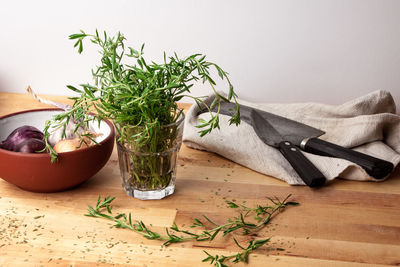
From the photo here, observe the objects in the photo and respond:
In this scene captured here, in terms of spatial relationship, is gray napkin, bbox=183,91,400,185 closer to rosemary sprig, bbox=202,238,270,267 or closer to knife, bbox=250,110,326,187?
knife, bbox=250,110,326,187

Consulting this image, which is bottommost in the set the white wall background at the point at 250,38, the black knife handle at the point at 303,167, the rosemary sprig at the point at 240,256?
the rosemary sprig at the point at 240,256

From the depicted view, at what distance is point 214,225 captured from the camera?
3.36 feet

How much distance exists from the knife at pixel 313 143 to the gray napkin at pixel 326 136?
2 centimetres

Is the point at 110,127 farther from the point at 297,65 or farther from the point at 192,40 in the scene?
the point at 297,65

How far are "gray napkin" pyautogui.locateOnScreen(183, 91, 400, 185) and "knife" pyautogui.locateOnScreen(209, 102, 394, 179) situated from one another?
2 centimetres

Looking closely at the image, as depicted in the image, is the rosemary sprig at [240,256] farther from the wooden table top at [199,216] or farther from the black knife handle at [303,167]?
the black knife handle at [303,167]

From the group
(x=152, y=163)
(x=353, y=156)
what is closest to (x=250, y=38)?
(x=353, y=156)

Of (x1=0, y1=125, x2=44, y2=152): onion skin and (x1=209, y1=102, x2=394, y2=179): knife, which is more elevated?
(x1=0, y1=125, x2=44, y2=152): onion skin

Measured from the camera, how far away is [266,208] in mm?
1075

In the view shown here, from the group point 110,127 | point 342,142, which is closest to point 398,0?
point 342,142

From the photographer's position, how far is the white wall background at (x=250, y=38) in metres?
1.55

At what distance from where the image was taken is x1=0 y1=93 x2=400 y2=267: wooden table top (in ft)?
3.03

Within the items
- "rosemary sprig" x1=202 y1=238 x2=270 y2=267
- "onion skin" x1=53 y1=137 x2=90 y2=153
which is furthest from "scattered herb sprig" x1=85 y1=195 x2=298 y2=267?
"onion skin" x1=53 y1=137 x2=90 y2=153

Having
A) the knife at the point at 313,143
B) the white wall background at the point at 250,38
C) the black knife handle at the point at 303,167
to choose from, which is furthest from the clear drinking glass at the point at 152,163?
the white wall background at the point at 250,38
